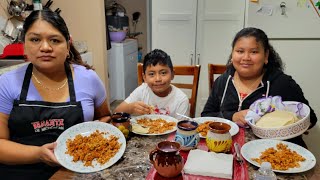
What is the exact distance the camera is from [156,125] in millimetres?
1429

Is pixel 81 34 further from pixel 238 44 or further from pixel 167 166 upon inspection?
pixel 167 166

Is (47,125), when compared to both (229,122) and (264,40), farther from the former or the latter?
(264,40)

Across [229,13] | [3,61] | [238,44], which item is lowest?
[3,61]

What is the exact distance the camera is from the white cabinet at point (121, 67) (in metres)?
4.27

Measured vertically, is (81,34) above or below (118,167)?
above

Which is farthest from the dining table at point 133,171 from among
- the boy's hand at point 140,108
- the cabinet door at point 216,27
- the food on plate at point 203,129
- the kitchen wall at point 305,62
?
the cabinet door at point 216,27

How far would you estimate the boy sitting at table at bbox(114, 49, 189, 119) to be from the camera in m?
1.72

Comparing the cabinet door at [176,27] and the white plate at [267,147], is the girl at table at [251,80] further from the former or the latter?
the cabinet door at [176,27]

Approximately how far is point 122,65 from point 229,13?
6.00 feet

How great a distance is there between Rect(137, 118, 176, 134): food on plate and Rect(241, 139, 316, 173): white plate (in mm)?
397

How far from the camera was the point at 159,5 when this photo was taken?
3.44 metres

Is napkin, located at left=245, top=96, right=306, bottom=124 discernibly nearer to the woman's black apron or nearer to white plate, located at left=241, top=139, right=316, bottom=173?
white plate, located at left=241, top=139, right=316, bottom=173

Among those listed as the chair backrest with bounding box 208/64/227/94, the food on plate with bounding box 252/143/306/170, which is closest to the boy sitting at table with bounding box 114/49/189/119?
the chair backrest with bounding box 208/64/227/94

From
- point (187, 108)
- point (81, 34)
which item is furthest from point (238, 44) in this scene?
point (81, 34)
